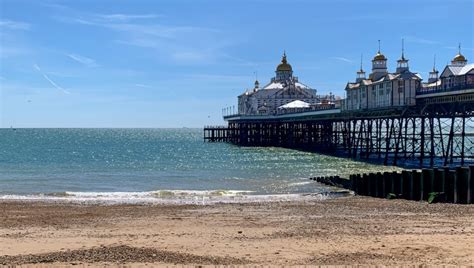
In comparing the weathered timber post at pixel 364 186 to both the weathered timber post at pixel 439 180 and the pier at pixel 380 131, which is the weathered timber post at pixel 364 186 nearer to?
the weathered timber post at pixel 439 180

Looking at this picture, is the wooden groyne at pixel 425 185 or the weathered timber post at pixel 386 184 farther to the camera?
the weathered timber post at pixel 386 184

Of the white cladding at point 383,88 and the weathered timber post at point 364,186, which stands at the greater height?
the white cladding at point 383,88

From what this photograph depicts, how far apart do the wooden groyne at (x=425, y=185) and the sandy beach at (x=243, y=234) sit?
985 millimetres

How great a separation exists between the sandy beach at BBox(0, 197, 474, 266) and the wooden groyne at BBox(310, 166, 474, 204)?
985 millimetres

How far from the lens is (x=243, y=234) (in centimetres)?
1702

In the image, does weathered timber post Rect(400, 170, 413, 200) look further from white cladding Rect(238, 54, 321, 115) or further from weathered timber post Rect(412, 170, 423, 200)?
white cladding Rect(238, 54, 321, 115)

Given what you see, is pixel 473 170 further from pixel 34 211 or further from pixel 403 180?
pixel 34 211

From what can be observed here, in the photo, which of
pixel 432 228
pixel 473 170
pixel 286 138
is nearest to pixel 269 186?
pixel 473 170

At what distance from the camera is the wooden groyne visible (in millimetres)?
23125

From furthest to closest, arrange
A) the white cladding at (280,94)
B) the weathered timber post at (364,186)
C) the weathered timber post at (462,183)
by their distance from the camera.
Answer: the white cladding at (280,94), the weathered timber post at (364,186), the weathered timber post at (462,183)

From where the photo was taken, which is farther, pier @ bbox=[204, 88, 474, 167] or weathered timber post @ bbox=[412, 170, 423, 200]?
pier @ bbox=[204, 88, 474, 167]

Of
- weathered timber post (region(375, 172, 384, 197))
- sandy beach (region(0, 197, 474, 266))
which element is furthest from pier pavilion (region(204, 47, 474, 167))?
sandy beach (region(0, 197, 474, 266))

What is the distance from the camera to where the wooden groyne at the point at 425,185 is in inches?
910

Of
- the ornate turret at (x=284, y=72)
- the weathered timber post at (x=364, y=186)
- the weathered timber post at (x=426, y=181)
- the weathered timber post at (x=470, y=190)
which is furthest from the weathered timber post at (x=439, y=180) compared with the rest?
the ornate turret at (x=284, y=72)
